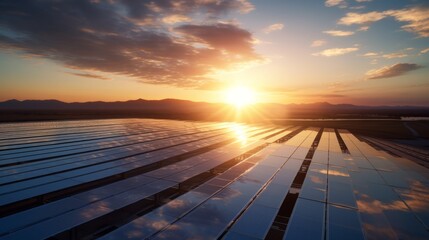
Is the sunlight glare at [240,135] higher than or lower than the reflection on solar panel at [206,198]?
higher

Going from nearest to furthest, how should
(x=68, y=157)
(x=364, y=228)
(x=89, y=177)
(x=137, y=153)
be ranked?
1. (x=364, y=228)
2. (x=89, y=177)
3. (x=68, y=157)
4. (x=137, y=153)

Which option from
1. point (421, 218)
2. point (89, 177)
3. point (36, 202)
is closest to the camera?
point (421, 218)

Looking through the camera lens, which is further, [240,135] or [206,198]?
[240,135]

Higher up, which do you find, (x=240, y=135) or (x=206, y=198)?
(x=240, y=135)

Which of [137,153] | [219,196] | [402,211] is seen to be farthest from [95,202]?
[402,211]

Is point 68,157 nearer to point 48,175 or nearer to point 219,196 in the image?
point 48,175

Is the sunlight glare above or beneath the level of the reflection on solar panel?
above

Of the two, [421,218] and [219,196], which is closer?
[421,218]

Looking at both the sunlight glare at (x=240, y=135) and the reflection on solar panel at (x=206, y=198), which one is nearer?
the reflection on solar panel at (x=206, y=198)
